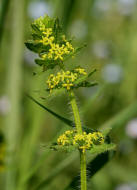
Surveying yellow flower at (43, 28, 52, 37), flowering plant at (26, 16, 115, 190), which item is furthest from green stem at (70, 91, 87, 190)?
yellow flower at (43, 28, 52, 37)

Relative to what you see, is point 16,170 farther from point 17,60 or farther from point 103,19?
point 103,19

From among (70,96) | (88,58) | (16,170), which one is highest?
(88,58)

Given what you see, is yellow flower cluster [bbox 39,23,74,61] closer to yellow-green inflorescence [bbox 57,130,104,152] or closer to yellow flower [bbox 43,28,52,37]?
yellow flower [bbox 43,28,52,37]

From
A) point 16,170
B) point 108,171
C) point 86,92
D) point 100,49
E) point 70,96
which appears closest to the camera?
point 70,96

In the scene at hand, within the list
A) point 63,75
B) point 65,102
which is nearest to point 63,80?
point 63,75

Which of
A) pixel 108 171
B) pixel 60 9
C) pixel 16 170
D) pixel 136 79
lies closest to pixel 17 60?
pixel 60 9

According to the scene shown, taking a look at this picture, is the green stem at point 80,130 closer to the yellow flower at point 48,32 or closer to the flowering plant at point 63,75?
the flowering plant at point 63,75
